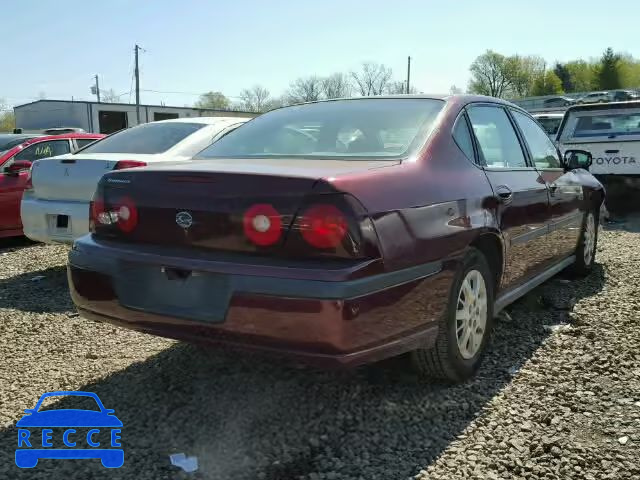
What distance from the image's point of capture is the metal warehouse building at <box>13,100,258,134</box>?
39250 mm

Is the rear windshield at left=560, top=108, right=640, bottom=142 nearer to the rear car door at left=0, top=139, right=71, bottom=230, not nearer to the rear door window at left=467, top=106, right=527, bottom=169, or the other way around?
the rear door window at left=467, top=106, right=527, bottom=169

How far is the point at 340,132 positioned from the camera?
3328 millimetres

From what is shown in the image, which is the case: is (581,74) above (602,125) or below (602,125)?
above

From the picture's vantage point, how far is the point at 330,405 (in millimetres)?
2959

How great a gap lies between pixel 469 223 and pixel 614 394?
3.84 ft

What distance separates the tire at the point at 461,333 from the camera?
2.96m

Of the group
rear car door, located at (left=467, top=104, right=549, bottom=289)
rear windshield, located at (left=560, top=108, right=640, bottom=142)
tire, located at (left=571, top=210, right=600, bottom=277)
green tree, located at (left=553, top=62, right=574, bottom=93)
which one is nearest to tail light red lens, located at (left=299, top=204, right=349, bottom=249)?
rear car door, located at (left=467, top=104, right=549, bottom=289)

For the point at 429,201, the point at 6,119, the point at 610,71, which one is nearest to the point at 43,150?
the point at 429,201

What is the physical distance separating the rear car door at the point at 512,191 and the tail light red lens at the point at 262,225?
1.46m

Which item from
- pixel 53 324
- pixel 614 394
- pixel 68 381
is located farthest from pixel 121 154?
pixel 614 394

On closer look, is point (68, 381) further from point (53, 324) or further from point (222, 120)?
point (222, 120)

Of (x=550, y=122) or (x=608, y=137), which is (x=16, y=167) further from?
(x=550, y=122)

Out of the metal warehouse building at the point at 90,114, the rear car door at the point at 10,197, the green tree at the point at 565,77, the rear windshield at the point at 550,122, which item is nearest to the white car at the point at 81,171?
the rear car door at the point at 10,197

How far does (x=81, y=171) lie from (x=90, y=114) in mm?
36998
